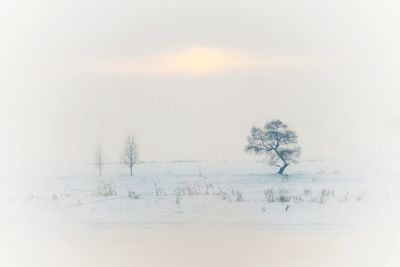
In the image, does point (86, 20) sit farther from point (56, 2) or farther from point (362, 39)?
point (362, 39)

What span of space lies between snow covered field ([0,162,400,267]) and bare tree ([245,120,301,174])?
0.19m

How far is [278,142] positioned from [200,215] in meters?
1.30

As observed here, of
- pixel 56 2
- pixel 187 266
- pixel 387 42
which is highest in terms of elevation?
pixel 56 2

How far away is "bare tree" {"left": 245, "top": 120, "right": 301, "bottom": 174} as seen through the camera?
8938mm

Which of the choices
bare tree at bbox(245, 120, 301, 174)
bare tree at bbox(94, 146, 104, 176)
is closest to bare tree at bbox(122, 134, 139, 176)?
bare tree at bbox(94, 146, 104, 176)

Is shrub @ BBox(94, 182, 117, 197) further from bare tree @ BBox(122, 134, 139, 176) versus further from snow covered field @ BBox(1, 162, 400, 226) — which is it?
bare tree @ BBox(122, 134, 139, 176)

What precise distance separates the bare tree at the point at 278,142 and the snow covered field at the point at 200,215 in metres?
0.19

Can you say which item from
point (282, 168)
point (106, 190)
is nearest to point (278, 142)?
point (282, 168)

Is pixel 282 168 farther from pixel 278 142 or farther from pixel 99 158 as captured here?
pixel 99 158

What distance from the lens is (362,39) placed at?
885 centimetres

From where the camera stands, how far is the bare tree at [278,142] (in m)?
8.94

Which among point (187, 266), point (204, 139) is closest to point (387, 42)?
point (204, 139)

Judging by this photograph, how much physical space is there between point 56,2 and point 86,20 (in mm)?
399

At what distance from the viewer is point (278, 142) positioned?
29.7ft
